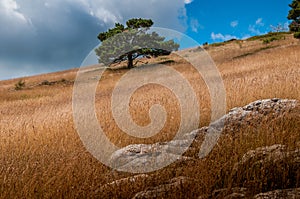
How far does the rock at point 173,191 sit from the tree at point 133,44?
2637cm

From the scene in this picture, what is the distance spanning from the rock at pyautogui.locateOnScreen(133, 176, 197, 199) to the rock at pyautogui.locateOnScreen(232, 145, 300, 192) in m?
0.48

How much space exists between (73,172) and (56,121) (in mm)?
3718

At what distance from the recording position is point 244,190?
8.95ft

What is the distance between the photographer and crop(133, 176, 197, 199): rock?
110 inches

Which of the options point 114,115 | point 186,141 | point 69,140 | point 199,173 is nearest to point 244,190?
point 199,173

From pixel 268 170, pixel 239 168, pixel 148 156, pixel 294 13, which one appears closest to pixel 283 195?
pixel 268 170

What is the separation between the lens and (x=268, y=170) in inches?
122

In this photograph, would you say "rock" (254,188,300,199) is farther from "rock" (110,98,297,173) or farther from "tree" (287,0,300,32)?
"tree" (287,0,300,32)

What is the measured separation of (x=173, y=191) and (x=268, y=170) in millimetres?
994

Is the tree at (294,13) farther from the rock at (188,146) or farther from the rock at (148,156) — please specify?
the rock at (148,156)

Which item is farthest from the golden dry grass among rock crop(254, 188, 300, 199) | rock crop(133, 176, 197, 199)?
rock crop(254, 188, 300, 199)

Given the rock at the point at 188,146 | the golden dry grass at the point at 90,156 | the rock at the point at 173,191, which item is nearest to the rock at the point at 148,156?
the rock at the point at 188,146

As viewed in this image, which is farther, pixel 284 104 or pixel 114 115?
pixel 114 115

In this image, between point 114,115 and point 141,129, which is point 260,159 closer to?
point 141,129
